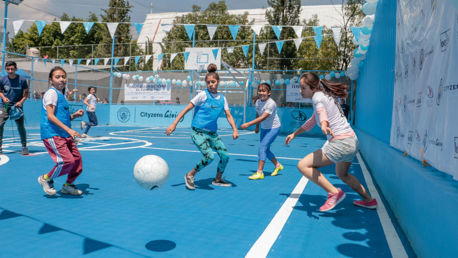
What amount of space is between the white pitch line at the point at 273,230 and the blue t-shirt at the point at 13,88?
6.73 meters

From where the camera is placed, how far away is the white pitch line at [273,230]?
3.07 m

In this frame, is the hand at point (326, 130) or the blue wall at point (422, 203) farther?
the hand at point (326, 130)

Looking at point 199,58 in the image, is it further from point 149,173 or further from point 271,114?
point 149,173

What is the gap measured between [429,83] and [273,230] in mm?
2055

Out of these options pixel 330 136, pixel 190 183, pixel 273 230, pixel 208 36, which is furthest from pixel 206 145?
pixel 208 36

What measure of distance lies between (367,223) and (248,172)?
3327 mm

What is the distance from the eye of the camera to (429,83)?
298 centimetres

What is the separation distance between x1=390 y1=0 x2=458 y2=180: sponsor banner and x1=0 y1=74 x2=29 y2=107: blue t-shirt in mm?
7917

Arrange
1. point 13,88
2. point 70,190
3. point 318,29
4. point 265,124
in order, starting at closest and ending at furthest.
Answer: point 70,190
point 265,124
point 13,88
point 318,29

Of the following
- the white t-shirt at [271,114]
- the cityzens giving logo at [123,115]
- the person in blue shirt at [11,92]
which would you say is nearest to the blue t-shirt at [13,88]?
the person in blue shirt at [11,92]

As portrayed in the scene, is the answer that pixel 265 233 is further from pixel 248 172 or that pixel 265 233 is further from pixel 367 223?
pixel 248 172

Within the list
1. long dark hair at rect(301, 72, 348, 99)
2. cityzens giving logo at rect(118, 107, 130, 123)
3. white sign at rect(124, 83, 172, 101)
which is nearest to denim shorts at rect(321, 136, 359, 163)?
long dark hair at rect(301, 72, 348, 99)

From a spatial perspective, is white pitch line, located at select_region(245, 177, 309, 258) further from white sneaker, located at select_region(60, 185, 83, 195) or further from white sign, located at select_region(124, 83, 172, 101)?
white sign, located at select_region(124, 83, 172, 101)

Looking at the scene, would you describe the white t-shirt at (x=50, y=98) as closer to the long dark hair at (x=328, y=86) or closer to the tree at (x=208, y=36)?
the long dark hair at (x=328, y=86)
